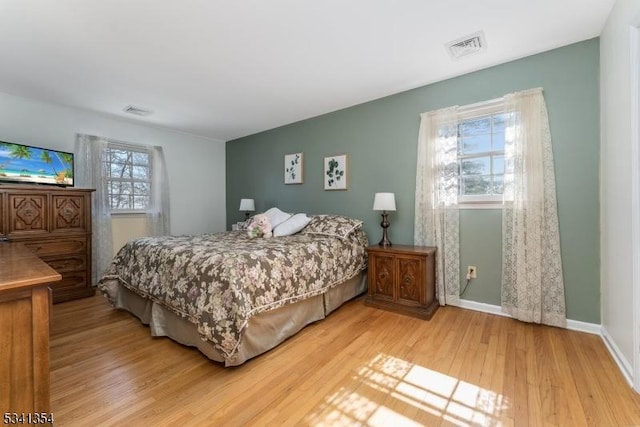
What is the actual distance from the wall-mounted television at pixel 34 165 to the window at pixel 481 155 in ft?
14.9

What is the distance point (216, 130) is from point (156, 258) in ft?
9.59

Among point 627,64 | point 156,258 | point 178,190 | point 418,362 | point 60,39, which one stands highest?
point 60,39

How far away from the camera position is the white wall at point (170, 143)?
3232mm

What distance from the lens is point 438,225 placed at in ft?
9.29

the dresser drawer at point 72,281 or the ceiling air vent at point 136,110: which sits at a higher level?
the ceiling air vent at point 136,110

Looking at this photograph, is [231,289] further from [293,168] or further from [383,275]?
[293,168]

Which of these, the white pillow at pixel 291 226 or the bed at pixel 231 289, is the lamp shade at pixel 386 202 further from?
the white pillow at pixel 291 226

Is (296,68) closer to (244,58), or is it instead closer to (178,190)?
(244,58)

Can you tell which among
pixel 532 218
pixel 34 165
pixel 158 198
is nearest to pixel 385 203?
pixel 532 218

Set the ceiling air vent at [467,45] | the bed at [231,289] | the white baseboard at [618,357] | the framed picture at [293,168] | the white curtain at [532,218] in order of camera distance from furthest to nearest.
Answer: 1. the framed picture at [293,168]
2. the white curtain at [532,218]
3. the ceiling air vent at [467,45]
4. the bed at [231,289]
5. the white baseboard at [618,357]

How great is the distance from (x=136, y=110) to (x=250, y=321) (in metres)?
3.35

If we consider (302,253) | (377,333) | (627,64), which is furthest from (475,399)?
(627,64)

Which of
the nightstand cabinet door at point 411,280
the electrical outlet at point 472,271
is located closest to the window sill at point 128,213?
the nightstand cabinet door at point 411,280

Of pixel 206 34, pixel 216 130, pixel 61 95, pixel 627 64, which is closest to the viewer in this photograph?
pixel 627 64
